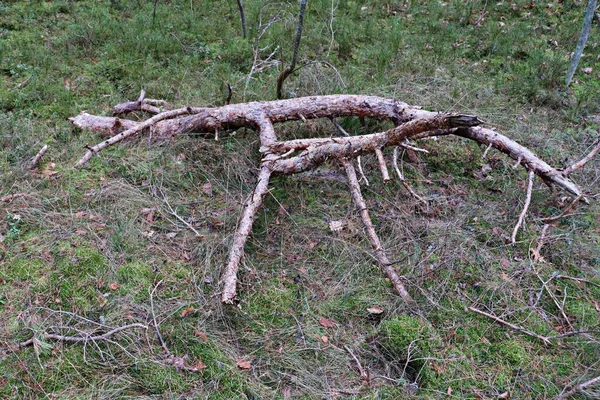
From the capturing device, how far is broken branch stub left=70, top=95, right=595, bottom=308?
3.81 m

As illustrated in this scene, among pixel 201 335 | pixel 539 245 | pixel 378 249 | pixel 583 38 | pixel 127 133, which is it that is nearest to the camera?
pixel 201 335

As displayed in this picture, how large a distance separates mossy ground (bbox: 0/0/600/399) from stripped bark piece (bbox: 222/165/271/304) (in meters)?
0.15

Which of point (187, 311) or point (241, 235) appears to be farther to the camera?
point (241, 235)

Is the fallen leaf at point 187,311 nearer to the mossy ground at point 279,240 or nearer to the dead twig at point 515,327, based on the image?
the mossy ground at point 279,240

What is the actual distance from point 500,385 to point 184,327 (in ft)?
7.12

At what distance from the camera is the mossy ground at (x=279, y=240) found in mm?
3088

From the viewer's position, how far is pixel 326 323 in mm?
3410

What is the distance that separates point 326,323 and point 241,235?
1007 mm

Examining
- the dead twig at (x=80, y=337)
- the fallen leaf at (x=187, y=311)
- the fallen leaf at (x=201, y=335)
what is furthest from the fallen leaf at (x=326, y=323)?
the dead twig at (x=80, y=337)

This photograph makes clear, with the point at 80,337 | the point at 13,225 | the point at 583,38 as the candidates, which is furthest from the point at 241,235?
the point at 583,38

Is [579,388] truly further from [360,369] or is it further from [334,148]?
[334,148]

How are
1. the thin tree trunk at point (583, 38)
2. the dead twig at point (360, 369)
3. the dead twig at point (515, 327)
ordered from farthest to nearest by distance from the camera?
the thin tree trunk at point (583, 38)
the dead twig at point (515, 327)
the dead twig at point (360, 369)

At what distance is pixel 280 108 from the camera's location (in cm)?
513

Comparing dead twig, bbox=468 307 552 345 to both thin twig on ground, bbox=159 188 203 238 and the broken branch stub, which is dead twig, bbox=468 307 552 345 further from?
thin twig on ground, bbox=159 188 203 238
